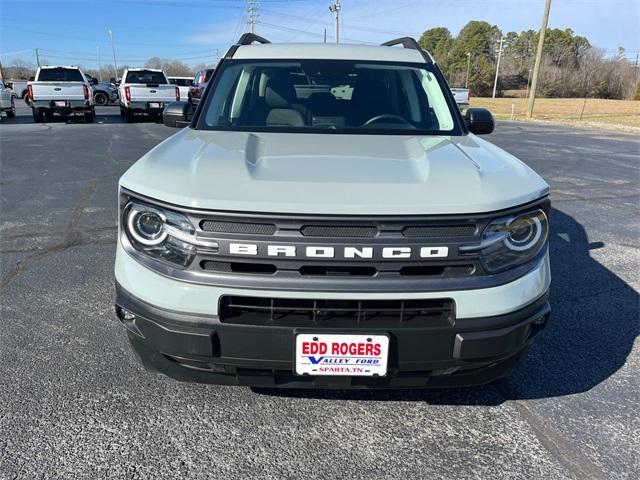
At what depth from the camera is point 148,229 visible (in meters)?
2.13

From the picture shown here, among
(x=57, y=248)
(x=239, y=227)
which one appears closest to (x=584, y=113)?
(x=57, y=248)

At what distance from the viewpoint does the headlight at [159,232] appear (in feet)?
6.62

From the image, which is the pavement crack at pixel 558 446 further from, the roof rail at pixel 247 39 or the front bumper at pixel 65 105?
the front bumper at pixel 65 105

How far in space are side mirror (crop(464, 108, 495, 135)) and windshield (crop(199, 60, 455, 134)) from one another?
0.33 metres

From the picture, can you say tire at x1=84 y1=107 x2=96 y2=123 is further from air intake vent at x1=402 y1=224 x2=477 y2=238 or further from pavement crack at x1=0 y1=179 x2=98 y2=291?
air intake vent at x1=402 y1=224 x2=477 y2=238

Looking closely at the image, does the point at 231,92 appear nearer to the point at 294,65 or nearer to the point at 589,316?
the point at 294,65

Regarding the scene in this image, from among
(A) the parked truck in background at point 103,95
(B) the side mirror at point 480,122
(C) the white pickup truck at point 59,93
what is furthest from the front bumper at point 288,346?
(A) the parked truck in background at point 103,95

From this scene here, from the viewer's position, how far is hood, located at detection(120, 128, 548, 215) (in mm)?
1949

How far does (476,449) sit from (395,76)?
260 cm

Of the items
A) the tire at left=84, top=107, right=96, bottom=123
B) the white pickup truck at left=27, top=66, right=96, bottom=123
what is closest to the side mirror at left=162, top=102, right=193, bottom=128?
the white pickup truck at left=27, top=66, right=96, bottom=123

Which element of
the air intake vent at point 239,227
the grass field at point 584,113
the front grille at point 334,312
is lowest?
the grass field at point 584,113

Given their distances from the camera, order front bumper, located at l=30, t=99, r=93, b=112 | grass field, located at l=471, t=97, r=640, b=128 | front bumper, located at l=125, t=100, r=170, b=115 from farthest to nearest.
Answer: grass field, located at l=471, t=97, r=640, b=128 < front bumper, located at l=125, t=100, r=170, b=115 < front bumper, located at l=30, t=99, r=93, b=112

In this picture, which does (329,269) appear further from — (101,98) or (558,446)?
(101,98)

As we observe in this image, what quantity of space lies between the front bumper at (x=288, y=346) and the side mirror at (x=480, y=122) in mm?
1864
